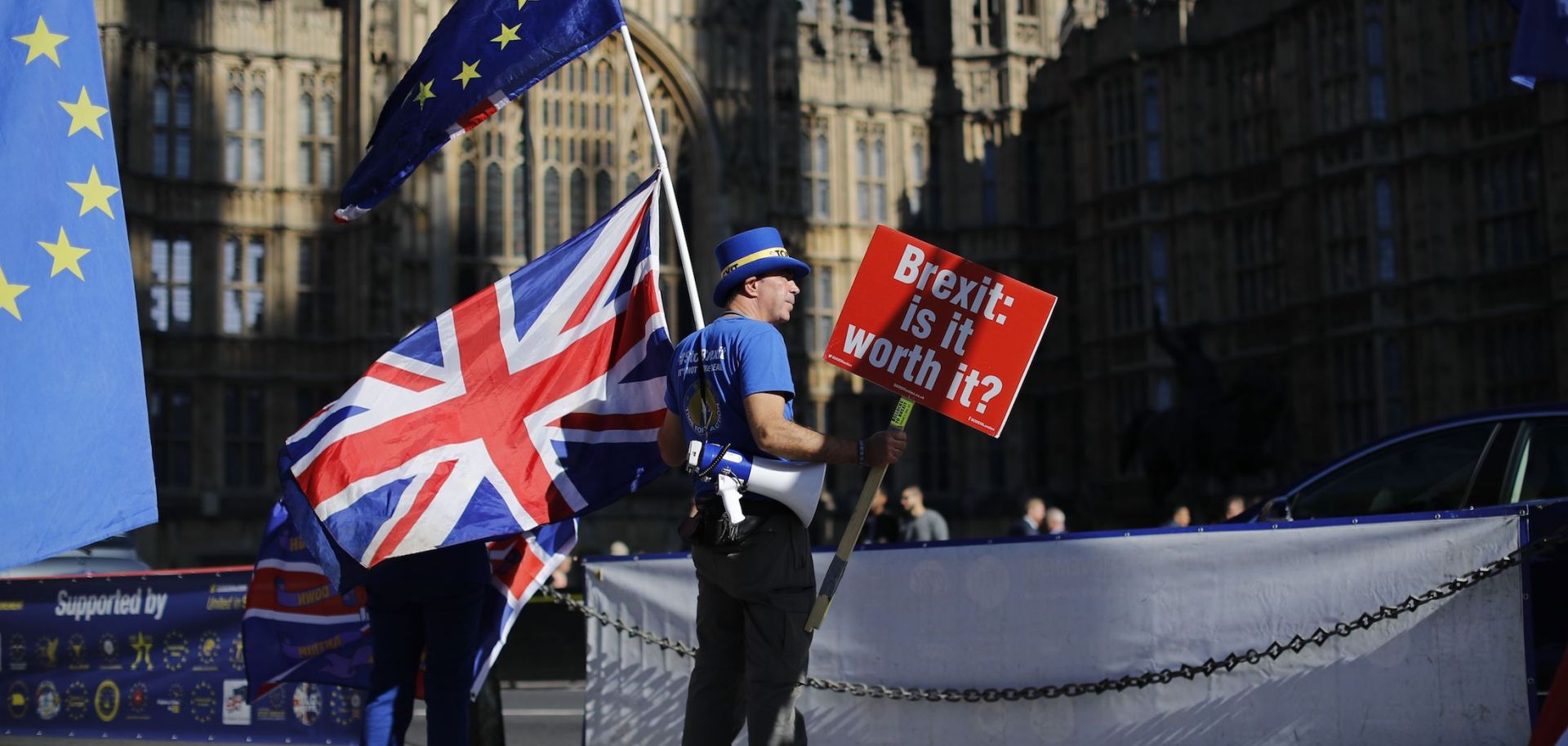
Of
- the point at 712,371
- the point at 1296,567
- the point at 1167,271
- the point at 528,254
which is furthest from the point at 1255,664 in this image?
the point at 1167,271

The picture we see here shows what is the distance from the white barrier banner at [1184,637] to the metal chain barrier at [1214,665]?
0.13ft

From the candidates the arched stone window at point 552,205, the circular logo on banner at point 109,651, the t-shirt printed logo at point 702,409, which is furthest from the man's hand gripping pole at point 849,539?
the arched stone window at point 552,205

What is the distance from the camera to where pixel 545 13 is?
24.5ft

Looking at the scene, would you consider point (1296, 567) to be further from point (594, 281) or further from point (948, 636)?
point (594, 281)

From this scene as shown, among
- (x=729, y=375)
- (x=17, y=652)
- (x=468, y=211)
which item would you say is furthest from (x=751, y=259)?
(x=468, y=211)

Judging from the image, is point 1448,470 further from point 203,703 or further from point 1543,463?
point 203,703

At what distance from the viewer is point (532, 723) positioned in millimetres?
11141

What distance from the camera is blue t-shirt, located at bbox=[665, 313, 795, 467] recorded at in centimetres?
504

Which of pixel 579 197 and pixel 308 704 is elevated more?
pixel 579 197

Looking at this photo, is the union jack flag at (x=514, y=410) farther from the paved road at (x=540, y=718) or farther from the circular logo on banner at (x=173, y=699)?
the circular logo on banner at (x=173, y=699)

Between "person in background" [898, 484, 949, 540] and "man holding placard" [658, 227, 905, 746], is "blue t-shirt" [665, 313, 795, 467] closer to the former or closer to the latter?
"man holding placard" [658, 227, 905, 746]

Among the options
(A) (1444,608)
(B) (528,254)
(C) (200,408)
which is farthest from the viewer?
(C) (200,408)

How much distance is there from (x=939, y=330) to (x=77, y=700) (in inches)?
252

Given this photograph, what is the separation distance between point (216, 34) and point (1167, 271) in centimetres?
1667
